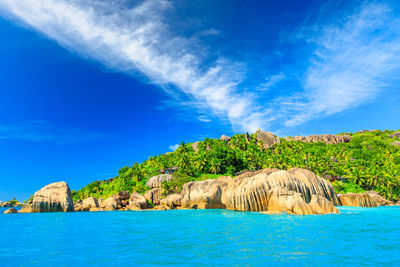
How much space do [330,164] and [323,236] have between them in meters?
62.6

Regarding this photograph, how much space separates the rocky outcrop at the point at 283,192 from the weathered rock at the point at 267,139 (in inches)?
2458

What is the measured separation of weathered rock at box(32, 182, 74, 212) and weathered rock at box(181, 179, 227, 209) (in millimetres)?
19125

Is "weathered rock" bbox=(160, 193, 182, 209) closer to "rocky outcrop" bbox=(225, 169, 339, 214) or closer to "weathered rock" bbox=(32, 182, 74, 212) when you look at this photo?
"rocky outcrop" bbox=(225, 169, 339, 214)

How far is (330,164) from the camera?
68.5 metres

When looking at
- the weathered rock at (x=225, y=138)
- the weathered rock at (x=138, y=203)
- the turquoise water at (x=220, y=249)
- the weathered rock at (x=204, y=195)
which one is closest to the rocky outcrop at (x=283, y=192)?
the weathered rock at (x=204, y=195)

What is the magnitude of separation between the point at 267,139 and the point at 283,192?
7059 centimetres

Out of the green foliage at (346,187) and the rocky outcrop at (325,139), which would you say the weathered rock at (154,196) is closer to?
the green foliage at (346,187)

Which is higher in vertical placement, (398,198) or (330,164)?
(330,164)

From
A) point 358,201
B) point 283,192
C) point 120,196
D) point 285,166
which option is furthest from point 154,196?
point 358,201

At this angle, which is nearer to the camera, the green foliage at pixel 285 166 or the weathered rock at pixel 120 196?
the weathered rock at pixel 120 196

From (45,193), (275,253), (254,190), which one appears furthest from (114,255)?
(45,193)

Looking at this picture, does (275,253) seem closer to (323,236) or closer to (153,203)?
(323,236)

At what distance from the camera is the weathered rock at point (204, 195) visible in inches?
1602

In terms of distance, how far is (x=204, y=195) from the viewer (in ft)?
136
